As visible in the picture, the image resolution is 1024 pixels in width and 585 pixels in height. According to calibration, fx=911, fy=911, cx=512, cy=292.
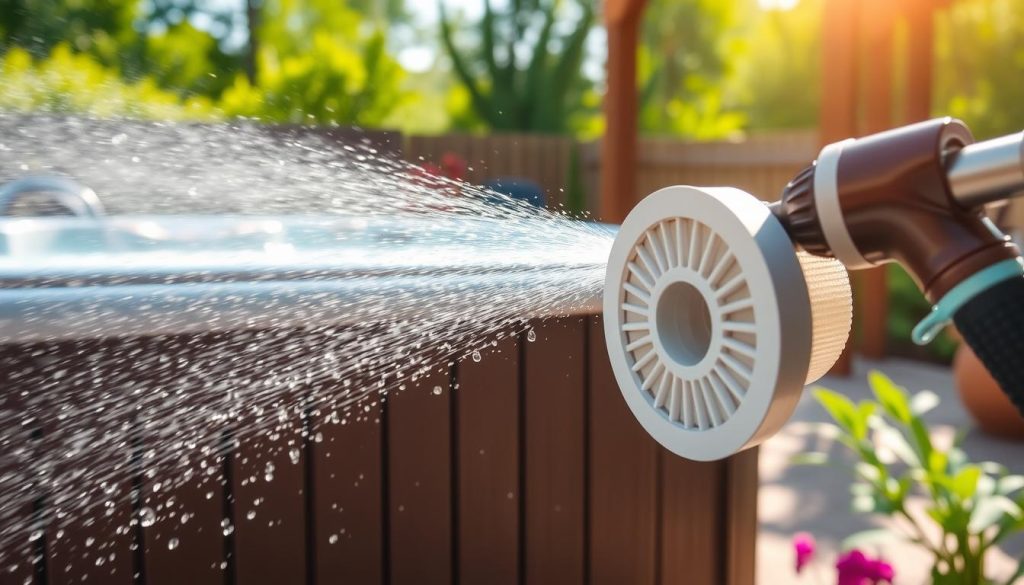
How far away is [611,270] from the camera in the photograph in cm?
71

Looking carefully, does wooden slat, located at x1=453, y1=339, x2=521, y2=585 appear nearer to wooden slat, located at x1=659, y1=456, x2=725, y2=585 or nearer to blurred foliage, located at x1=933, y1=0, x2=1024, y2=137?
wooden slat, located at x1=659, y1=456, x2=725, y2=585

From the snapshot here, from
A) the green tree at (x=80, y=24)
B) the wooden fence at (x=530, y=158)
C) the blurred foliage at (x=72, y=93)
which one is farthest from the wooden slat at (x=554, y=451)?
the green tree at (x=80, y=24)

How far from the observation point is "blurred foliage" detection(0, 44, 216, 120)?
6.52 metres

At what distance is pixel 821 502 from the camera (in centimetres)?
293

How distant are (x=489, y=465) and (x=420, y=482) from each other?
4.1 inches

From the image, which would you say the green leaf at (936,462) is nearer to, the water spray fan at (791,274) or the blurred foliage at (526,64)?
the water spray fan at (791,274)

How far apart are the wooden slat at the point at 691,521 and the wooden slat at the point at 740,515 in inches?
0.6

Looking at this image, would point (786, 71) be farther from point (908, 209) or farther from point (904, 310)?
point (908, 209)

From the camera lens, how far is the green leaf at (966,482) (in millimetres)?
1739

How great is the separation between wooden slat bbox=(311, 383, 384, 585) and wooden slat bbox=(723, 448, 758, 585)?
63 cm

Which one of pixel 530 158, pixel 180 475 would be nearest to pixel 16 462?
pixel 180 475

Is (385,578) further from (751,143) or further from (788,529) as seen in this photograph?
(751,143)

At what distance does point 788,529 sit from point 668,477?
4.62ft

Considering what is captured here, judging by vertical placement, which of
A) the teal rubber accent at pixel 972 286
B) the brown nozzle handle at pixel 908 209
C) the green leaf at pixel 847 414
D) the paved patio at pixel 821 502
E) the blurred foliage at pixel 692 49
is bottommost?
→ the paved patio at pixel 821 502
